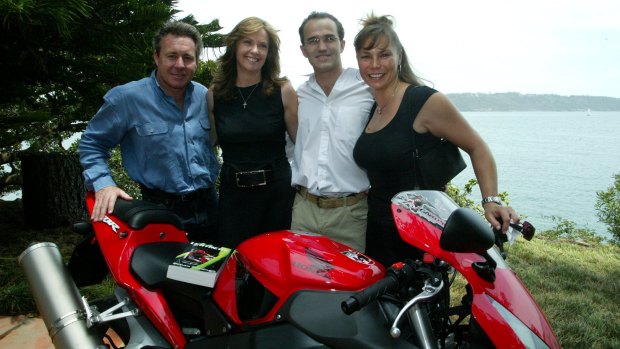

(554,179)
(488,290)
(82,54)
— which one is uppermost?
(82,54)

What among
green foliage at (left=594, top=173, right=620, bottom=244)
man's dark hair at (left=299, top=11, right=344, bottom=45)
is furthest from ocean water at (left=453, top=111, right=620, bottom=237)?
man's dark hair at (left=299, top=11, right=344, bottom=45)

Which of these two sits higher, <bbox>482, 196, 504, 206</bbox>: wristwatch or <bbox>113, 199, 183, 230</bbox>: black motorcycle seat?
<bbox>482, 196, 504, 206</bbox>: wristwatch

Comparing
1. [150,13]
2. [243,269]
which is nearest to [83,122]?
[150,13]

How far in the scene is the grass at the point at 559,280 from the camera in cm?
354

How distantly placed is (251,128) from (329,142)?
1.49 ft

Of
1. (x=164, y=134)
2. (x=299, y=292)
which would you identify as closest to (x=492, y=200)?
(x=299, y=292)

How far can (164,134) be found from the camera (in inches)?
107

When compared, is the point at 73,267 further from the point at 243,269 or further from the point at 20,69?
the point at 20,69

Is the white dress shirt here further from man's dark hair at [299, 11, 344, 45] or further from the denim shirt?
the denim shirt

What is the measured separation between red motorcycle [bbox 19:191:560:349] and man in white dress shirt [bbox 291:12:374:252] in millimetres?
699

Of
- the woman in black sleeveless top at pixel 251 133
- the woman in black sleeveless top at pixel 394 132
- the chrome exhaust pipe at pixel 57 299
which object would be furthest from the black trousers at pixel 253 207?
the chrome exhaust pipe at pixel 57 299

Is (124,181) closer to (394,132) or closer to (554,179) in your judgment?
(394,132)

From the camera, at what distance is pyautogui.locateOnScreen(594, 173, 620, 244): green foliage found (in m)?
7.03

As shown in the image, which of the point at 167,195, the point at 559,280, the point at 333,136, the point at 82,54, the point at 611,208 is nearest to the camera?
the point at 333,136
